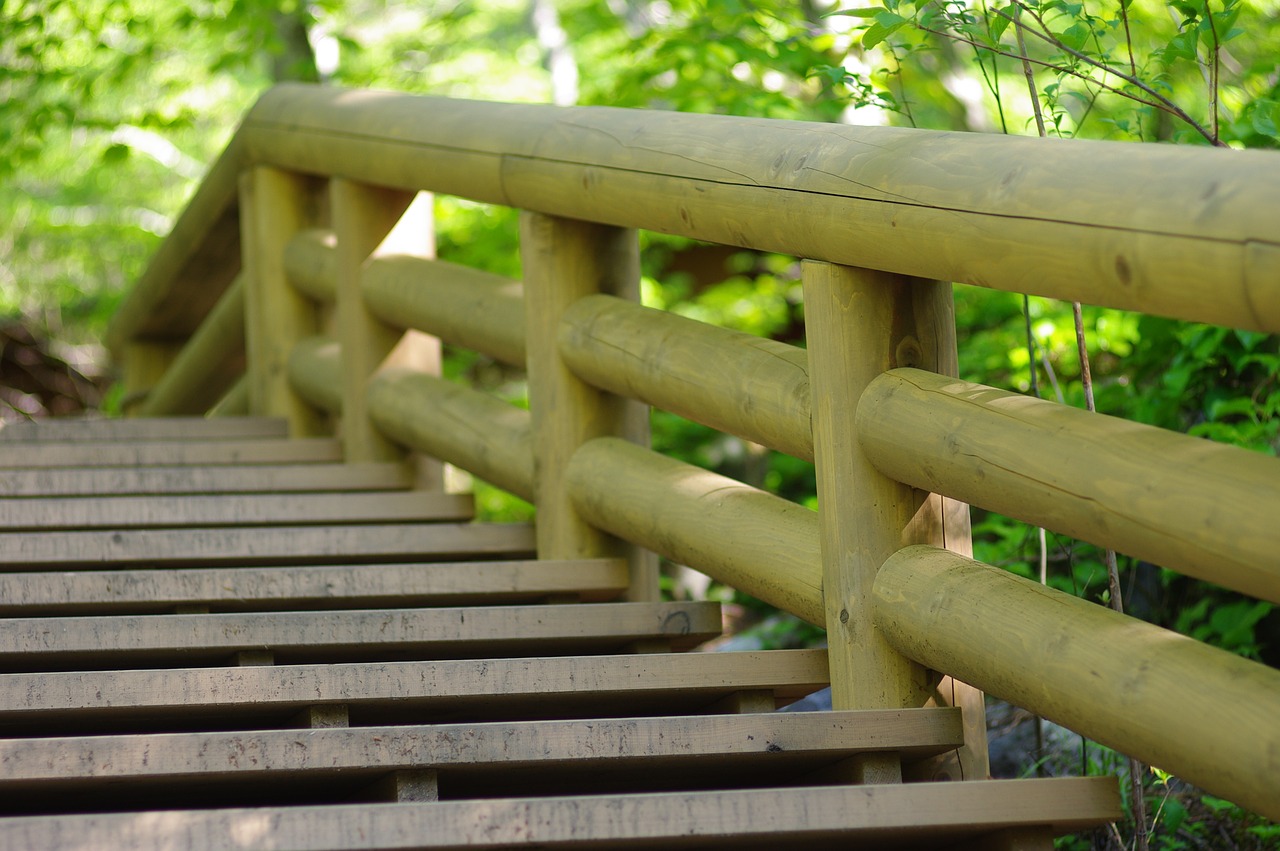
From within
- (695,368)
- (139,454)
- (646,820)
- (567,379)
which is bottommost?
(646,820)

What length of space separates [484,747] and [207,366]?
4548 mm

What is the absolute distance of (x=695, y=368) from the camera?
2.82 metres

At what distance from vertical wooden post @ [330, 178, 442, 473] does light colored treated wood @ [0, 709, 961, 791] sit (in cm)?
218

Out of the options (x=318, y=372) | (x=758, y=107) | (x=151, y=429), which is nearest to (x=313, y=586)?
(x=318, y=372)

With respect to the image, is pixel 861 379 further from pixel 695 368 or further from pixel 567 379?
pixel 567 379

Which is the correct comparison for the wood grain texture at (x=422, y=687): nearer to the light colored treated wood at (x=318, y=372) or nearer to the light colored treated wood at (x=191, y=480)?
the light colored treated wood at (x=191, y=480)

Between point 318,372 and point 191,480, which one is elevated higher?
point 318,372

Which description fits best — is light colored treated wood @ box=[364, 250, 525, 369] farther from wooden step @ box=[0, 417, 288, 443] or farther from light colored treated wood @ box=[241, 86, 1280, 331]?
wooden step @ box=[0, 417, 288, 443]

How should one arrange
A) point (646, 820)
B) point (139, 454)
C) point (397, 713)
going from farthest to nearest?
1. point (139, 454)
2. point (397, 713)
3. point (646, 820)

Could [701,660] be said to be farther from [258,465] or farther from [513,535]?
[258,465]

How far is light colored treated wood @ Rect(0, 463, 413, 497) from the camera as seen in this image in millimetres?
3684

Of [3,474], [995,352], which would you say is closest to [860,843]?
[3,474]

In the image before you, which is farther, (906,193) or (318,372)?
(318,372)

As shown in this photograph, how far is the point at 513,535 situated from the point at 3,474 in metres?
1.33
